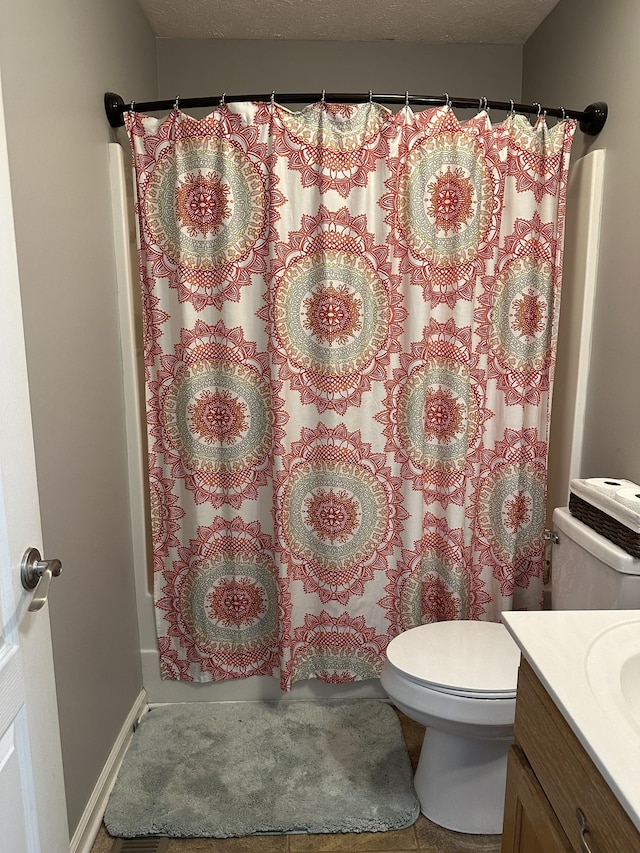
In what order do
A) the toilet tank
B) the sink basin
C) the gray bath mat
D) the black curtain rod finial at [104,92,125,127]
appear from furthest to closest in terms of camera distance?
1. the black curtain rod finial at [104,92,125,127]
2. the gray bath mat
3. the toilet tank
4. the sink basin

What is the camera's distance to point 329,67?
2.40 meters

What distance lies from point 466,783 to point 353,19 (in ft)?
7.96

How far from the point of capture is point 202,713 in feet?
7.09

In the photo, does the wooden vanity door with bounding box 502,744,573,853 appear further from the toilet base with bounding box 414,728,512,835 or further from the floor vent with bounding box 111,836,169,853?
the floor vent with bounding box 111,836,169,853

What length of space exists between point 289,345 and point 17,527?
3.59ft

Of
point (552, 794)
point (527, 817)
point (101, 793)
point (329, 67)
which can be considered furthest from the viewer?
point (329, 67)

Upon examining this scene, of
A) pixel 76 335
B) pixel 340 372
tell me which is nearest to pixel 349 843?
pixel 340 372

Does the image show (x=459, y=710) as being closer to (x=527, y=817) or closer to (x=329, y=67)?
(x=527, y=817)

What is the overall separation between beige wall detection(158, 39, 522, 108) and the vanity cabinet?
216cm

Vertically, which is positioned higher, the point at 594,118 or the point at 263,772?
the point at 594,118

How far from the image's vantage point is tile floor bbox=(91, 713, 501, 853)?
5.38 ft

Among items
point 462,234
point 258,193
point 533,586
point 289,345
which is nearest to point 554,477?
point 533,586

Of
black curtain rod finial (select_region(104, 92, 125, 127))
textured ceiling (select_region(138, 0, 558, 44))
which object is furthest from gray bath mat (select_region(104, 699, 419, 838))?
textured ceiling (select_region(138, 0, 558, 44))

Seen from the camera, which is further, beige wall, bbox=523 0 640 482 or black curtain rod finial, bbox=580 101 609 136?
black curtain rod finial, bbox=580 101 609 136
